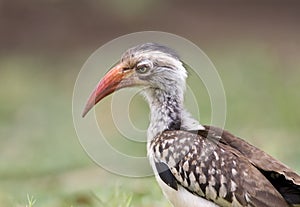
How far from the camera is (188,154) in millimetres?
5629

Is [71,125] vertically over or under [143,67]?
over

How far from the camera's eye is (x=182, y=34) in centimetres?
1412

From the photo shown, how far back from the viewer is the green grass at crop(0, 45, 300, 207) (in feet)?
24.9

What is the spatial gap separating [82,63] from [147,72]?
744 cm

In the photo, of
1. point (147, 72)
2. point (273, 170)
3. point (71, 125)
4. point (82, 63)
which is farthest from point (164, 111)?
point (82, 63)

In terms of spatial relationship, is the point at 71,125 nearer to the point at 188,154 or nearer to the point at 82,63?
the point at 82,63

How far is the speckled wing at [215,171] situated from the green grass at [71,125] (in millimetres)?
846

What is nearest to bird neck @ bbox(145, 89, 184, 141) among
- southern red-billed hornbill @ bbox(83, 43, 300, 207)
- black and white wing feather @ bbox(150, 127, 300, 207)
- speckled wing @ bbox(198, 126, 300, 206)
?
southern red-billed hornbill @ bbox(83, 43, 300, 207)

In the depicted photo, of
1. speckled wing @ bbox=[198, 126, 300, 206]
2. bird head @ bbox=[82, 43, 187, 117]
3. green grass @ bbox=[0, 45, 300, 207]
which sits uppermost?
green grass @ bbox=[0, 45, 300, 207]

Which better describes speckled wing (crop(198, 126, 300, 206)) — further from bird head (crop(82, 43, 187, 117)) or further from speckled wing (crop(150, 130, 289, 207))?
bird head (crop(82, 43, 187, 117))

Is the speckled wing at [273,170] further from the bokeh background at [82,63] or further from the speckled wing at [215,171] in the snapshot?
the bokeh background at [82,63]

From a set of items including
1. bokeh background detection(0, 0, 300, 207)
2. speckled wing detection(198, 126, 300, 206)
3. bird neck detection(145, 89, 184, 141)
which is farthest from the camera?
bokeh background detection(0, 0, 300, 207)

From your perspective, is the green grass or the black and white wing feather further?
the green grass

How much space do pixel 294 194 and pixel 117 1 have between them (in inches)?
379
